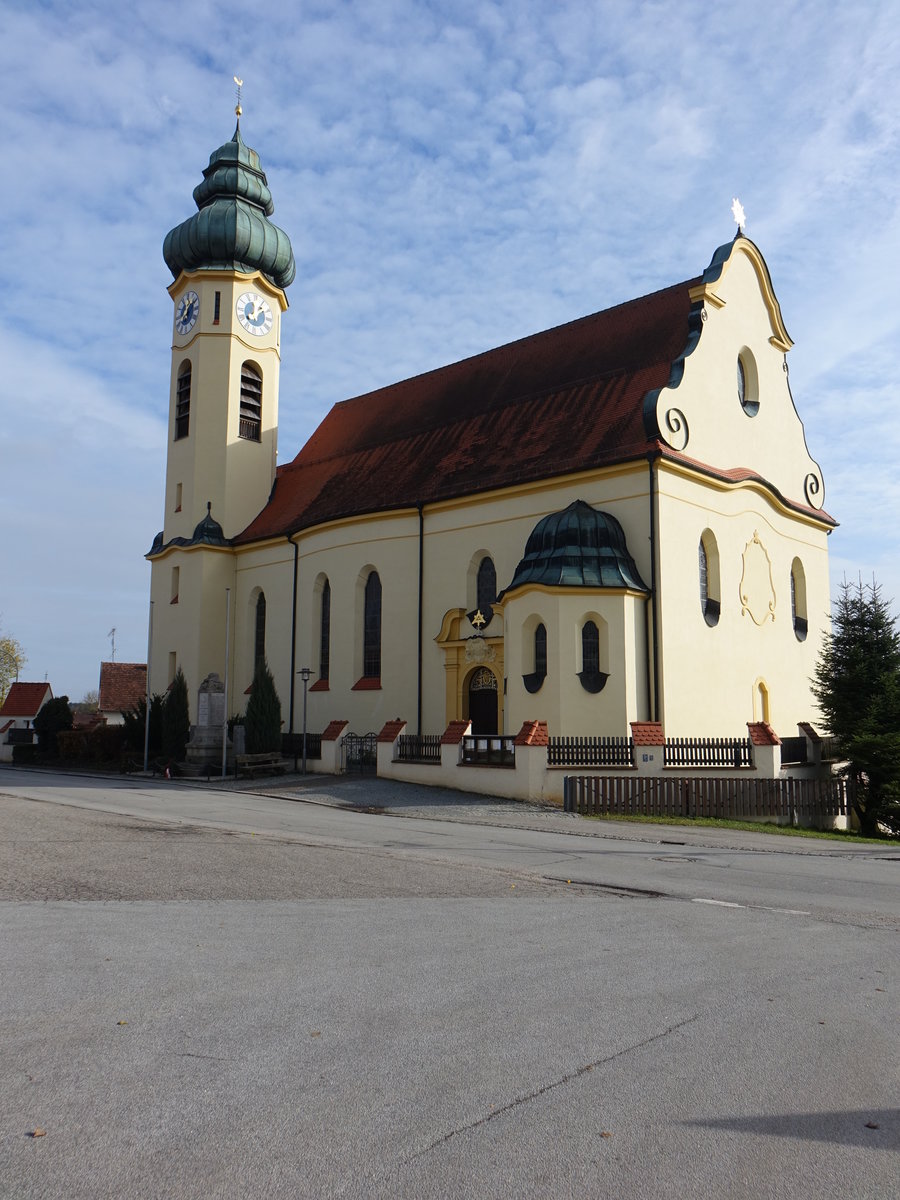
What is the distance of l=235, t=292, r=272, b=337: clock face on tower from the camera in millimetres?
37000

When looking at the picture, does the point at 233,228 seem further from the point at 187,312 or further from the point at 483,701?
the point at 483,701

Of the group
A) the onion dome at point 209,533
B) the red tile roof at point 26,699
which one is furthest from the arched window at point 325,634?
the red tile roof at point 26,699

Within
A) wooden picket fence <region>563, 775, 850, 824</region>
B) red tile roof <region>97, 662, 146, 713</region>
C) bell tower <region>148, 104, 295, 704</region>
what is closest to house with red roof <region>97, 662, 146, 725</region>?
red tile roof <region>97, 662, 146, 713</region>

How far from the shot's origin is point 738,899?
10305mm

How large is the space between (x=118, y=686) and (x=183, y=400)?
2489cm

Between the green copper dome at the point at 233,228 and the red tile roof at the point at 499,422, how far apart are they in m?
6.26

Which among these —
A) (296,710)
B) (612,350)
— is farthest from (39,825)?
(612,350)

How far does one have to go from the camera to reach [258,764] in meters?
28.5

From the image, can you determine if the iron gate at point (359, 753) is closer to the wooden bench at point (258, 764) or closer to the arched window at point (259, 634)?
the wooden bench at point (258, 764)

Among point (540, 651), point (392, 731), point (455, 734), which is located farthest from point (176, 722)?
point (540, 651)

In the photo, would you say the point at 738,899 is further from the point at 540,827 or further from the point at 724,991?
the point at 540,827

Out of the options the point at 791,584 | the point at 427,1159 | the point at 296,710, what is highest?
the point at 791,584

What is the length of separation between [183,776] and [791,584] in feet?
59.5

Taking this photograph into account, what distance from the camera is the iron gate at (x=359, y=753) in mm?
27545
